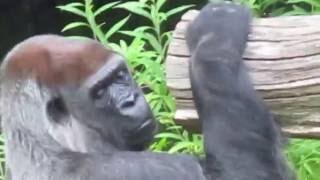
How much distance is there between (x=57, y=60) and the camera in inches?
131

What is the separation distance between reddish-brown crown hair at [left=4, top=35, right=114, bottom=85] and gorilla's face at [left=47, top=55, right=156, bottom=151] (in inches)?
1.0

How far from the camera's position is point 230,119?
3281 millimetres

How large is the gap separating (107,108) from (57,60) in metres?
0.19

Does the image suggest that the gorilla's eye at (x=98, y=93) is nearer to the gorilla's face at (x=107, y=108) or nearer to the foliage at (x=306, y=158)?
the gorilla's face at (x=107, y=108)

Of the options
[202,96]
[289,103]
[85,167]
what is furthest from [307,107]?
[85,167]

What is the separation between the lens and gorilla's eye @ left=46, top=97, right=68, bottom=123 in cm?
327

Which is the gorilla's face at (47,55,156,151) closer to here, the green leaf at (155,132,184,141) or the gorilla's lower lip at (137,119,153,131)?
the gorilla's lower lip at (137,119,153,131)

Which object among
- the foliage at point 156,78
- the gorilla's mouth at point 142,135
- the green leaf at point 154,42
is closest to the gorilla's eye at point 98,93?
the gorilla's mouth at point 142,135

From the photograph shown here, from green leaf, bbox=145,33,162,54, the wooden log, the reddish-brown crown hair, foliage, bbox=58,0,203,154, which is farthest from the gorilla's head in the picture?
green leaf, bbox=145,33,162,54

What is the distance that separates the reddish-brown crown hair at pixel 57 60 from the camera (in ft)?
10.8

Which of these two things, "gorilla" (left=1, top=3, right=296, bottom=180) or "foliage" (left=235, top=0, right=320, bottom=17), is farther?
"foliage" (left=235, top=0, right=320, bottom=17)

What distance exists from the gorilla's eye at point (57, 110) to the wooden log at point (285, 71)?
0.99 ft

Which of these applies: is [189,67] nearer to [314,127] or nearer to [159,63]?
[314,127]

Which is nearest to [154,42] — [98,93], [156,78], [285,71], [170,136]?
[156,78]
